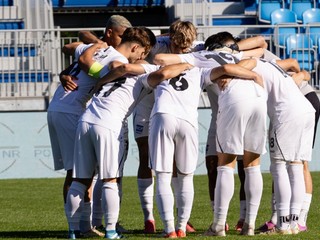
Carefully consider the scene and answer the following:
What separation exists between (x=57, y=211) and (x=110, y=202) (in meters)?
4.15

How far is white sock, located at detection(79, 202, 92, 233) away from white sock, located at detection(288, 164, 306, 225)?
1.84 m

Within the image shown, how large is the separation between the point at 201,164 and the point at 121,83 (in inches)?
407

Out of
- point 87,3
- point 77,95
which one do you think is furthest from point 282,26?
point 77,95

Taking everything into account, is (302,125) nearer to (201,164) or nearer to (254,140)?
(254,140)

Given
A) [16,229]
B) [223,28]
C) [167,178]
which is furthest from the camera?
[223,28]

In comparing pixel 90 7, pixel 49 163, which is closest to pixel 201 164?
pixel 49 163

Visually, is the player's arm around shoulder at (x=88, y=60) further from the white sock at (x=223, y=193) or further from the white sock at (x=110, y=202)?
the white sock at (x=223, y=193)

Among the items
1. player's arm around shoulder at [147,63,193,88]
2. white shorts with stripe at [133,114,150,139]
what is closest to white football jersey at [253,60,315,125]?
player's arm around shoulder at [147,63,193,88]

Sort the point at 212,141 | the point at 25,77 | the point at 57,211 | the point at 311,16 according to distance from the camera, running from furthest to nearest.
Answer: the point at 311,16 < the point at 25,77 < the point at 57,211 < the point at 212,141

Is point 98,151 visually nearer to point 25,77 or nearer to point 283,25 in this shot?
point 25,77

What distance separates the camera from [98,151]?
9.02 metres

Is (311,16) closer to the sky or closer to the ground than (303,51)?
closer to the sky

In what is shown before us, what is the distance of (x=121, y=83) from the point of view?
9.23m

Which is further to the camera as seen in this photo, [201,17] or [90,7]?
[90,7]
